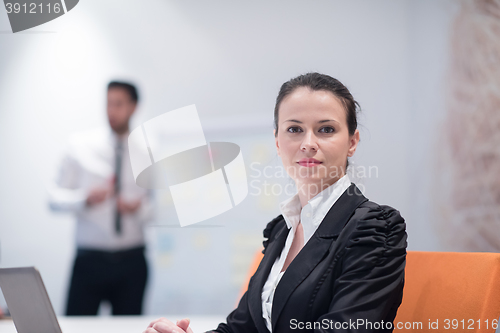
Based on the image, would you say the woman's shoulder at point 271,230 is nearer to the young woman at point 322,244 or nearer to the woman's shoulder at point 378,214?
the young woman at point 322,244

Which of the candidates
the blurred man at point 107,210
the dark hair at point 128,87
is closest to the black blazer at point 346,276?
the blurred man at point 107,210

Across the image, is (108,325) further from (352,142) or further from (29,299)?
(352,142)

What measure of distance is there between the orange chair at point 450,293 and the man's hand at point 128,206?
2.08m

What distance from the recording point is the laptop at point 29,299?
1010 millimetres

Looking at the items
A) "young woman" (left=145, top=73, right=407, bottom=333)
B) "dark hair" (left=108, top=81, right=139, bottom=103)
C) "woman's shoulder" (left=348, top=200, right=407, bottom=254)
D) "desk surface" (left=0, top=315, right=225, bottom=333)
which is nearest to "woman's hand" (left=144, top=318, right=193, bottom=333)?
"young woman" (left=145, top=73, right=407, bottom=333)

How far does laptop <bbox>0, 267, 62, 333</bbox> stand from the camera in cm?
101

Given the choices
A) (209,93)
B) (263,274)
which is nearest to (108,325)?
(263,274)

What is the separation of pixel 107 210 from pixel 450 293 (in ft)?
7.64

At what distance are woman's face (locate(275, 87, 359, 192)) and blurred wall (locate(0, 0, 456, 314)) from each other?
176 centimetres

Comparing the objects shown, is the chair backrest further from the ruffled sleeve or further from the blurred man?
the blurred man

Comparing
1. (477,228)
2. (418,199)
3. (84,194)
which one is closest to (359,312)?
(477,228)

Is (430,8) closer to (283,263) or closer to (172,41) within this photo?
(172,41)

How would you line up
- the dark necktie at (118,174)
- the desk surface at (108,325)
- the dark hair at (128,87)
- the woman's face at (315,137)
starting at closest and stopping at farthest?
the woman's face at (315,137), the desk surface at (108,325), the dark necktie at (118,174), the dark hair at (128,87)

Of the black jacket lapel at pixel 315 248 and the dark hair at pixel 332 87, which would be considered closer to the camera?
the black jacket lapel at pixel 315 248
